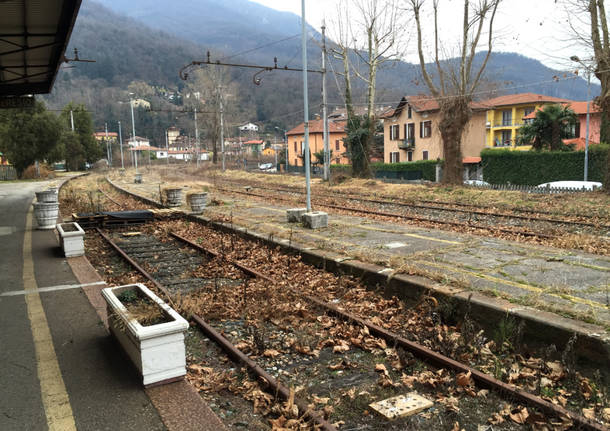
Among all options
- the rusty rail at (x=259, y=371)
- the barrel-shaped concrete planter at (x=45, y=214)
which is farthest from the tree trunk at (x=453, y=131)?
the rusty rail at (x=259, y=371)

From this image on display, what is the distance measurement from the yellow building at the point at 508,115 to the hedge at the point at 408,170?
1344 centimetres

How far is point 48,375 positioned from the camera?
14.5 ft

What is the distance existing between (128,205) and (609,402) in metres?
20.9

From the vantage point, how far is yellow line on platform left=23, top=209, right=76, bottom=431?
3.67 m

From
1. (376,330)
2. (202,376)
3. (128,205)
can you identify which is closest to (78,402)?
(202,376)

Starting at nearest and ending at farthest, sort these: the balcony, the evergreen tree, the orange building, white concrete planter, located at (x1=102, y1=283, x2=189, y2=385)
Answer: white concrete planter, located at (x1=102, y1=283, x2=189, y2=385) < the evergreen tree < the balcony < the orange building

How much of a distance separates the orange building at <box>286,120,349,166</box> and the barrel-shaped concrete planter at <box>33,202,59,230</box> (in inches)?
2352

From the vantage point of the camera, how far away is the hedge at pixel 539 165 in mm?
33719

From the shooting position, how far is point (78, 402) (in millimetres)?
3928

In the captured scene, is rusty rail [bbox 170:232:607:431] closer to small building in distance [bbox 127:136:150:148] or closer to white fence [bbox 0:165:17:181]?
white fence [bbox 0:165:17:181]

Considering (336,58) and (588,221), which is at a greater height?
(336,58)

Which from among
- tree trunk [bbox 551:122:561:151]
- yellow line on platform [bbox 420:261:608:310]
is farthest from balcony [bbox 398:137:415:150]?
yellow line on platform [bbox 420:261:608:310]

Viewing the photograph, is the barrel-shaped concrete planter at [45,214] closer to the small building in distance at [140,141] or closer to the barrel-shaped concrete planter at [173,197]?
the barrel-shaped concrete planter at [173,197]

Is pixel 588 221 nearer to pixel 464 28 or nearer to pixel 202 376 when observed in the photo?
pixel 202 376
